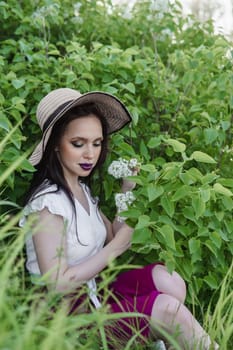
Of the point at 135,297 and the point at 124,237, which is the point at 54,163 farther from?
the point at 135,297

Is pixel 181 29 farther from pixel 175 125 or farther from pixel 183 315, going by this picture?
pixel 183 315

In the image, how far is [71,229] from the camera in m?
2.58

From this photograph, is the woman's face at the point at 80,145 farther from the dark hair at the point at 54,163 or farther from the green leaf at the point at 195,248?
the green leaf at the point at 195,248

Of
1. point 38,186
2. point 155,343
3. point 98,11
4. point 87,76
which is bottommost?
point 155,343

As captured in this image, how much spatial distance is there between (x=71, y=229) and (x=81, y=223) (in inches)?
2.5

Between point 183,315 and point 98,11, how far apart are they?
2.03 metres

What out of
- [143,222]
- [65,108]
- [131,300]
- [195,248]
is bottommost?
[131,300]

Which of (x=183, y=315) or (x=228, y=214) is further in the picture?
(x=228, y=214)

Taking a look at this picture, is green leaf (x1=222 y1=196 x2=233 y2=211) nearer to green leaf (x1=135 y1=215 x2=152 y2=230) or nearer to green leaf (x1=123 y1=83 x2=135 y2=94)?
green leaf (x1=135 y1=215 x2=152 y2=230)

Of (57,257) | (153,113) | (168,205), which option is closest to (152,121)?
(153,113)

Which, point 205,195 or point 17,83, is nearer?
point 205,195

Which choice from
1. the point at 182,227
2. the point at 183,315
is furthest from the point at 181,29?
the point at 183,315

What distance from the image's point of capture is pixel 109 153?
9.64 ft

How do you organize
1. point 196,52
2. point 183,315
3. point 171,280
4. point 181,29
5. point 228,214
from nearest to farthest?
point 183,315 < point 171,280 < point 228,214 < point 196,52 < point 181,29
